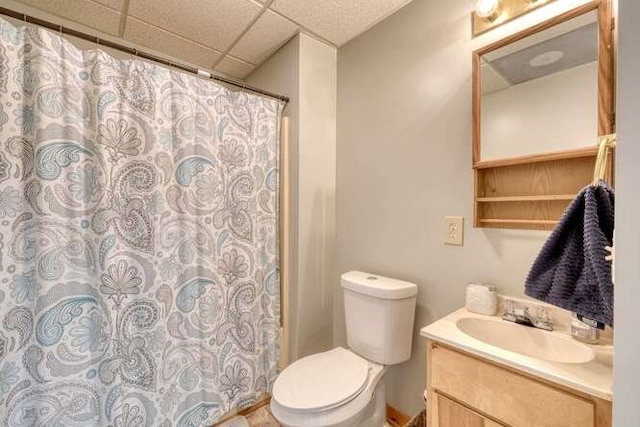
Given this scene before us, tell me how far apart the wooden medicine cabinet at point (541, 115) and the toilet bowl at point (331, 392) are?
844 mm

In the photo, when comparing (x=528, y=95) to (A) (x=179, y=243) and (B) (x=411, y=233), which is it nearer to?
(B) (x=411, y=233)

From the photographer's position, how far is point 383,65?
1.54 m

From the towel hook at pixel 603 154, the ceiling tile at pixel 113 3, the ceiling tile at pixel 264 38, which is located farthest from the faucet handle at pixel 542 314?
the ceiling tile at pixel 113 3

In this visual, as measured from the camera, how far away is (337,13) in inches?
58.7

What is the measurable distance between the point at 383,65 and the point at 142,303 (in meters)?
1.73

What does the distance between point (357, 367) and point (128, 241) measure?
118cm

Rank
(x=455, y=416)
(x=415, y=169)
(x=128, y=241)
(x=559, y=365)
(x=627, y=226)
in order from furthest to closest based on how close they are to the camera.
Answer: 1. (x=415, y=169)
2. (x=128, y=241)
3. (x=455, y=416)
4. (x=559, y=365)
5. (x=627, y=226)

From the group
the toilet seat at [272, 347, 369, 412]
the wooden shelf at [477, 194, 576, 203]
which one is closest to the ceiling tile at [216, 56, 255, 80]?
the wooden shelf at [477, 194, 576, 203]

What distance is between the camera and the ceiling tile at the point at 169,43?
1.64 metres

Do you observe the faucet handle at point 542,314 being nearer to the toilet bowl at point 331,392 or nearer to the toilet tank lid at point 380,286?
the toilet tank lid at point 380,286

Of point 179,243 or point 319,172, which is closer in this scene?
point 179,243

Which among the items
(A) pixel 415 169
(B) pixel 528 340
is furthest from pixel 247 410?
(A) pixel 415 169

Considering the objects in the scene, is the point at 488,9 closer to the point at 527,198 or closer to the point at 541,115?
the point at 541,115

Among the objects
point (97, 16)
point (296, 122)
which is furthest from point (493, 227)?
point (97, 16)
